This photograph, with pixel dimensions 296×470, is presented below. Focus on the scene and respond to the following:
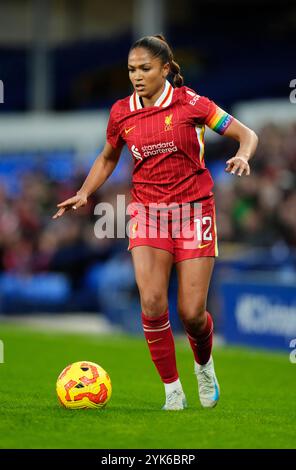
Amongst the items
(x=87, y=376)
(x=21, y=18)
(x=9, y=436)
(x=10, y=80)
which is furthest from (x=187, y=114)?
(x=21, y=18)

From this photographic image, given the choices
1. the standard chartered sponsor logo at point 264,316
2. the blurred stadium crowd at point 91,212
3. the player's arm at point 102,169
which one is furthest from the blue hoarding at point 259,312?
the player's arm at point 102,169

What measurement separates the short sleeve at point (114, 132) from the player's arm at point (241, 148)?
76 cm

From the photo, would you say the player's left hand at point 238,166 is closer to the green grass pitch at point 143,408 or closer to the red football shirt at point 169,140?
the red football shirt at point 169,140

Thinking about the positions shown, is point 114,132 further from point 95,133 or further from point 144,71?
point 95,133

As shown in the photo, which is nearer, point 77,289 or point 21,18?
point 77,289

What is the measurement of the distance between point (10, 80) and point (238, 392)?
21.6 meters

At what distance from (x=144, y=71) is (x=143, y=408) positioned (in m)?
2.31

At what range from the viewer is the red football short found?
748 centimetres

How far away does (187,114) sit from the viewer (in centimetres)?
747

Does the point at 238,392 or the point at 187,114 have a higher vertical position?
the point at 187,114

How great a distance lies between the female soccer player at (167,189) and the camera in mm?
7398

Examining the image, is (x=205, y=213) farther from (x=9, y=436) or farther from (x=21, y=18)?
(x=21, y=18)

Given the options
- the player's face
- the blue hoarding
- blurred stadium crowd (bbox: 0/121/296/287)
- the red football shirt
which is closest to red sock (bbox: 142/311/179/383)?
the red football shirt

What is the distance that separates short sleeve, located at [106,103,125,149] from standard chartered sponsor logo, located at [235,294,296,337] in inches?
236
